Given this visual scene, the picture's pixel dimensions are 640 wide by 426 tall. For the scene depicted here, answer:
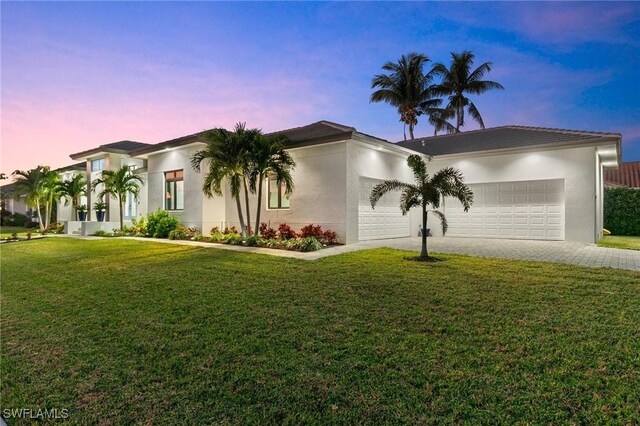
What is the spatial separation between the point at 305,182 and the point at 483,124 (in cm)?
2281

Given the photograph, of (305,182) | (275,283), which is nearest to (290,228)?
(305,182)

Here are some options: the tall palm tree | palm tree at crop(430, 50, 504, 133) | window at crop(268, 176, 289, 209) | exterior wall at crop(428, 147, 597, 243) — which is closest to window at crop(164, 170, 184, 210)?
window at crop(268, 176, 289, 209)

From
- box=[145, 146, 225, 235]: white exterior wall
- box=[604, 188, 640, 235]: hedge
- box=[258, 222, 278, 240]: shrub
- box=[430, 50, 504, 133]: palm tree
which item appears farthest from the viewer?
box=[430, 50, 504, 133]: palm tree

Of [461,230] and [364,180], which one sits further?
[461,230]

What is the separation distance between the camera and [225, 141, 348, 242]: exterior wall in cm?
1177

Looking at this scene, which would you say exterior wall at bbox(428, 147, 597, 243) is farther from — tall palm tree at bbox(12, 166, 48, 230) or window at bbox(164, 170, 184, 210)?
tall palm tree at bbox(12, 166, 48, 230)

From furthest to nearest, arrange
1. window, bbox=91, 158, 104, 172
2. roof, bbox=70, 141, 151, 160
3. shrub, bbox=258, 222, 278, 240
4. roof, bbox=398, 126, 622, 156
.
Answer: window, bbox=91, 158, 104, 172, roof, bbox=70, 141, 151, 160, shrub, bbox=258, 222, 278, 240, roof, bbox=398, 126, 622, 156

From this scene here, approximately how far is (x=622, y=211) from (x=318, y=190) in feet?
52.3

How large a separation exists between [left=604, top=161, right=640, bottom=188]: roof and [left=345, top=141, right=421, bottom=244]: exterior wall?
2207 centimetres

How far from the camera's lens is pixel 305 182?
1278 cm

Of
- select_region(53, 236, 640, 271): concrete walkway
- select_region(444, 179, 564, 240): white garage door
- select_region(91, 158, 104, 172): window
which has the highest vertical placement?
select_region(91, 158, 104, 172): window

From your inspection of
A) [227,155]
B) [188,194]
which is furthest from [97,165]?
[227,155]

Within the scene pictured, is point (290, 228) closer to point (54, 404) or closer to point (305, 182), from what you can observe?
point (305, 182)

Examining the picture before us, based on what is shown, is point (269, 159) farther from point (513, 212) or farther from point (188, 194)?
point (513, 212)
